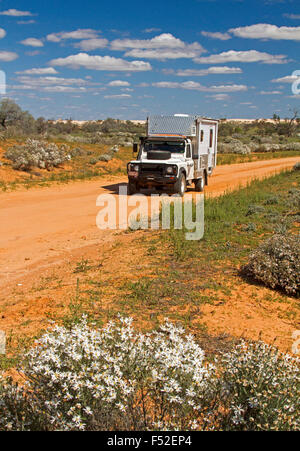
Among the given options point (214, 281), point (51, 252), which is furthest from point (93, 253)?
point (214, 281)

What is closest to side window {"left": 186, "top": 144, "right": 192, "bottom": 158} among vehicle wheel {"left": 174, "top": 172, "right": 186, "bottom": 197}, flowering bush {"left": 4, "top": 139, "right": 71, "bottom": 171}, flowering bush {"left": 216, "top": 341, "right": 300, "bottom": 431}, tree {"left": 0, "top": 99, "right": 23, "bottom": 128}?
vehicle wheel {"left": 174, "top": 172, "right": 186, "bottom": 197}

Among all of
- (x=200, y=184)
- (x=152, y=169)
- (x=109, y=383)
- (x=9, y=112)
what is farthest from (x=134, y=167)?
(x=9, y=112)

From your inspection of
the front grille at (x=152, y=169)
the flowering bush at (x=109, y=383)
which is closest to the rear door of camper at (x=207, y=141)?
the front grille at (x=152, y=169)

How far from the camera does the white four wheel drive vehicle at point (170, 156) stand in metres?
14.7

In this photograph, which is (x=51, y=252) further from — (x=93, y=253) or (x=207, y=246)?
(x=207, y=246)

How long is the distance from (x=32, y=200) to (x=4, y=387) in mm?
11918

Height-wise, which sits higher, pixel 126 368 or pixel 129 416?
pixel 126 368

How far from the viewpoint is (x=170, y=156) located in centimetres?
1515

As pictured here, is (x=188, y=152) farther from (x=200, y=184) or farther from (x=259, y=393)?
(x=259, y=393)

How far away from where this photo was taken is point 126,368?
9.58 ft

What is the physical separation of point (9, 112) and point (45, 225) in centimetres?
3215

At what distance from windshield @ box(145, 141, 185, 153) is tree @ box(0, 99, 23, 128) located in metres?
27.1

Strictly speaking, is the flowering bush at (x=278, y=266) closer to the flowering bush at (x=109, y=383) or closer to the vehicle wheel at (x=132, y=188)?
the flowering bush at (x=109, y=383)
